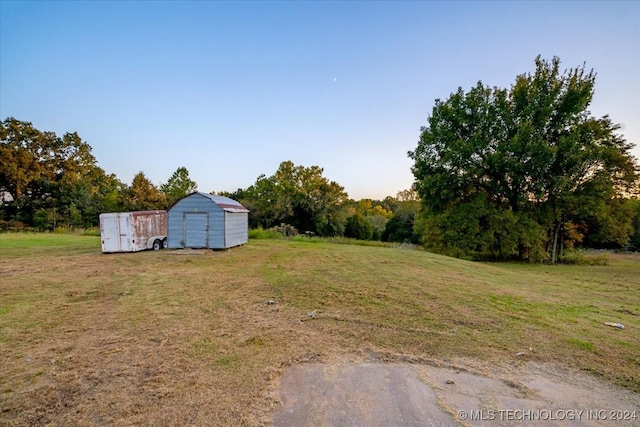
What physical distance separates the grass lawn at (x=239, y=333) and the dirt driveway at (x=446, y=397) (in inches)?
8.5

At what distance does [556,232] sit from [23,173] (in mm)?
39650

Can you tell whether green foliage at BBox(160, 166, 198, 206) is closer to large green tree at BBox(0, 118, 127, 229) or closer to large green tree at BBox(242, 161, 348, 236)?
large green tree at BBox(0, 118, 127, 229)

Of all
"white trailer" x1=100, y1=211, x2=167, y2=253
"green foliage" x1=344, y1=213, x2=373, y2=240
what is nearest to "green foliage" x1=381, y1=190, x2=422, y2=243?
"green foliage" x1=344, y1=213, x2=373, y2=240

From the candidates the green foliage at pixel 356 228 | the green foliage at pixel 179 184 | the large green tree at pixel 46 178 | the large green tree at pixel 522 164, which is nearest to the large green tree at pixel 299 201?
the green foliage at pixel 356 228

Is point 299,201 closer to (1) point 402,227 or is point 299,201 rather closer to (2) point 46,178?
(1) point 402,227

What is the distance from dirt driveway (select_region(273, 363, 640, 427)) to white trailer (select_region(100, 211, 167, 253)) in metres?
11.9

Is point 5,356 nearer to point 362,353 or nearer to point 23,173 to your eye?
point 362,353

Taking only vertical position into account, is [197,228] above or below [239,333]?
above

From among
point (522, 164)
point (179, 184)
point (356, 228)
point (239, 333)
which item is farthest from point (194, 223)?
point (356, 228)

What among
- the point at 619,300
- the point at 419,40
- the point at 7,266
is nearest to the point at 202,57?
the point at 419,40

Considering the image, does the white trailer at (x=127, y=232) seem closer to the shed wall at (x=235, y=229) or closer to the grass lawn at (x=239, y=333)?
the shed wall at (x=235, y=229)

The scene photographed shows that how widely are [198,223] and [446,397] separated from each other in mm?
11863

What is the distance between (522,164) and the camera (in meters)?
13.6

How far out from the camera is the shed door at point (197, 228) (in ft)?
40.4
